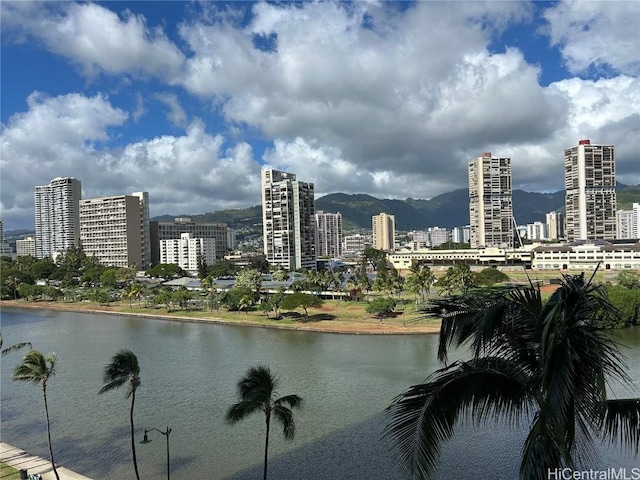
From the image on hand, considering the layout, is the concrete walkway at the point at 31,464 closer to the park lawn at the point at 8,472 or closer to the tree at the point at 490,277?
the park lawn at the point at 8,472

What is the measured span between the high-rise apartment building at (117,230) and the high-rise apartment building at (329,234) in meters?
49.6

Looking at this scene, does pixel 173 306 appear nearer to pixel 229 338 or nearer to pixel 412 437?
pixel 229 338

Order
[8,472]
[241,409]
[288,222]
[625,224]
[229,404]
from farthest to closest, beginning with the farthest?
[625,224], [288,222], [229,404], [8,472], [241,409]

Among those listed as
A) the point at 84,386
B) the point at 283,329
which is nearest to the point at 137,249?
the point at 283,329

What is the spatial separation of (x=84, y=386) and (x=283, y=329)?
11597 millimetres

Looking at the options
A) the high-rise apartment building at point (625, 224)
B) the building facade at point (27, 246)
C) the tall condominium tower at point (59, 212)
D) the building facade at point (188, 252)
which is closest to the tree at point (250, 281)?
the building facade at point (188, 252)

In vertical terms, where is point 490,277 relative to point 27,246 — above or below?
below

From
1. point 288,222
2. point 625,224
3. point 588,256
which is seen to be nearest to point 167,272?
point 288,222

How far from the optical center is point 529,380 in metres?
2.40

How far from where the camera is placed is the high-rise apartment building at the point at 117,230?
213 feet

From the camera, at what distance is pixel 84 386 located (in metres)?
15.7

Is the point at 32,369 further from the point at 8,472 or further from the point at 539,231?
the point at 539,231

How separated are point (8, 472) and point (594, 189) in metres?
71.2

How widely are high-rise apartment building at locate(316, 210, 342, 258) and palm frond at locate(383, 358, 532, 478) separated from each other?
352 feet
